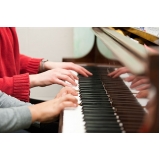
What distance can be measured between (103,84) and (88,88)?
0.07m

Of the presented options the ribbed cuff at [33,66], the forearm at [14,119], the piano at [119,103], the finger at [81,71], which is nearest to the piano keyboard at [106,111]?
the piano at [119,103]

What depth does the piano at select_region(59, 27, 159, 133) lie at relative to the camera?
0.51 meters

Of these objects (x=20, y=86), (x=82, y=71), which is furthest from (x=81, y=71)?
(x=20, y=86)

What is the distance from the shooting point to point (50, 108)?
0.97 m

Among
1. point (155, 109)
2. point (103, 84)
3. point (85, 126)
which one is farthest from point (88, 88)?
point (155, 109)

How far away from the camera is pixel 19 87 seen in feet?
4.25

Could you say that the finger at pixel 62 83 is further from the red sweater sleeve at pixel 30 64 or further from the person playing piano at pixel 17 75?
the red sweater sleeve at pixel 30 64

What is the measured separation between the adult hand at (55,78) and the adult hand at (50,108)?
29cm

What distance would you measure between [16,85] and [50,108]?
0.38 m

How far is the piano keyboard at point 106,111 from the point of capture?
0.80 metres

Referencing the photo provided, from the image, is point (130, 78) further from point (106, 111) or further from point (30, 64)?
point (30, 64)

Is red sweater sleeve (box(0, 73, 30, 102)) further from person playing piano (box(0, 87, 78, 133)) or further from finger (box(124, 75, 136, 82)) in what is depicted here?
finger (box(124, 75, 136, 82))

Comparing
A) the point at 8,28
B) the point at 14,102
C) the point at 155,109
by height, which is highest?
the point at 8,28
